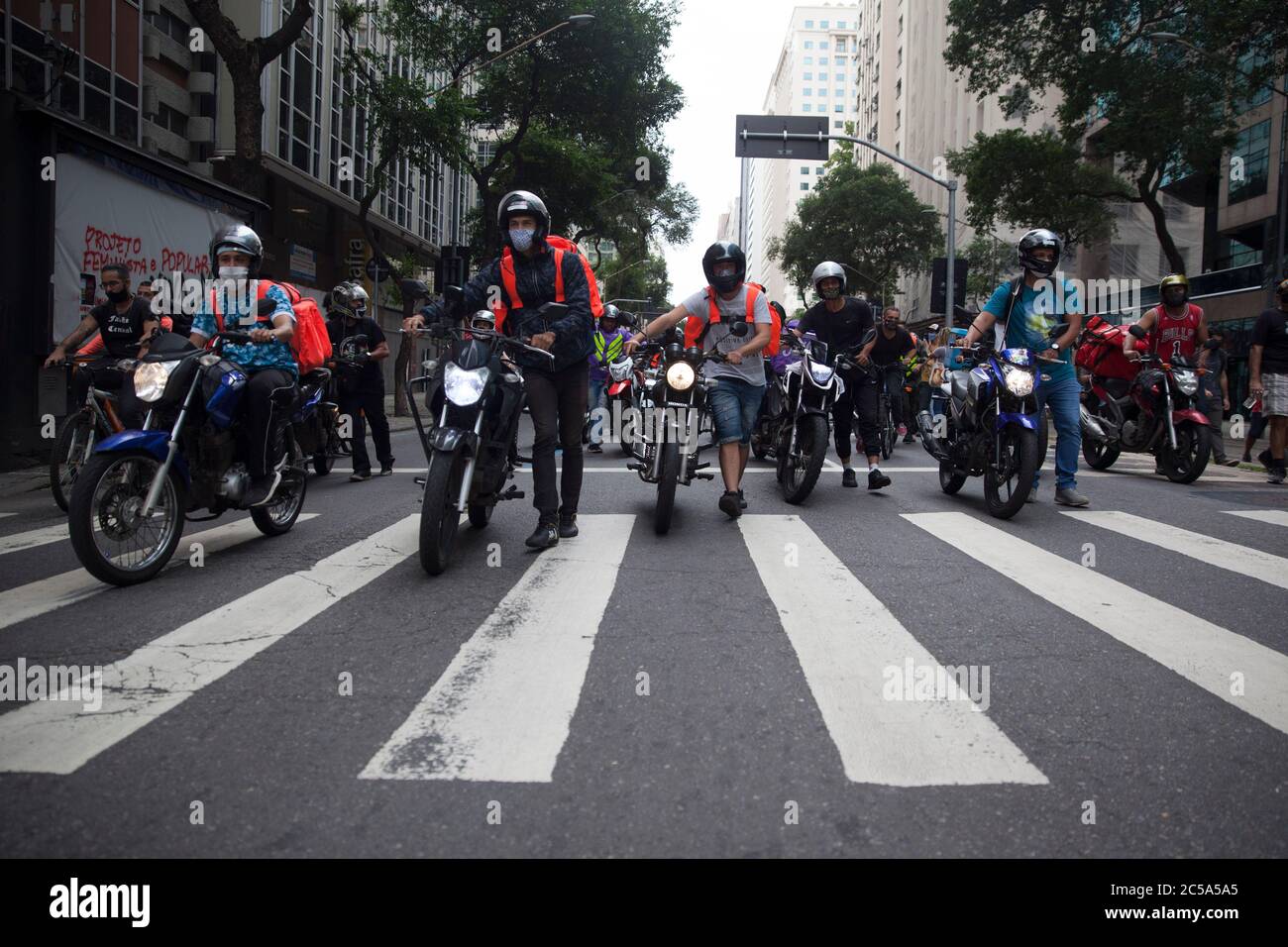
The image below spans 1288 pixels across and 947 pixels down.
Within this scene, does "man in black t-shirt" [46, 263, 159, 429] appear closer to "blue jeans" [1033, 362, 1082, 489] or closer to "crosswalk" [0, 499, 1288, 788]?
"crosswalk" [0, 499, 1288, 788]

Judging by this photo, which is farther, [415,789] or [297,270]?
[297,270]

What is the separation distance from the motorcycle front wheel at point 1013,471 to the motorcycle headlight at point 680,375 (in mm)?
2243

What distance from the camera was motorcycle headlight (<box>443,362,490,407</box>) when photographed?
4949 millimetres

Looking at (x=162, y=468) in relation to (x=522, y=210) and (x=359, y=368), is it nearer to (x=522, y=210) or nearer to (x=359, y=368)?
(x=522, y=210)

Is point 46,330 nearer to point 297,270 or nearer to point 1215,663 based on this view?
point 1215,663

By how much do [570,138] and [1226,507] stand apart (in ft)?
88.3

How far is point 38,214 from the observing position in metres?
10.9

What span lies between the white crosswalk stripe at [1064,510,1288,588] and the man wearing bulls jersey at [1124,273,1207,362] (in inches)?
108

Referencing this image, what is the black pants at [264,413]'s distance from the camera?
5422 mm

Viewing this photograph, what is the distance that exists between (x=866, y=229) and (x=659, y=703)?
54.0 m

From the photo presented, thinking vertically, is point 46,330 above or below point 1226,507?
above

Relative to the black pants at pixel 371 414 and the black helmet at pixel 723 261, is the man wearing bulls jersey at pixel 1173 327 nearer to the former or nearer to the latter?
the black helmet at pixel 723 261
